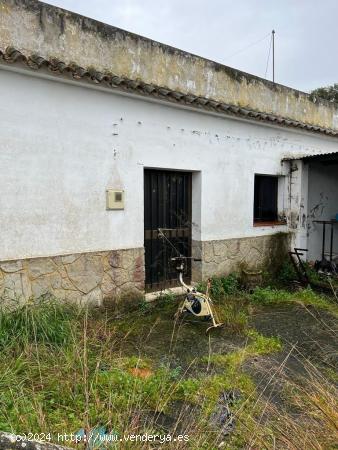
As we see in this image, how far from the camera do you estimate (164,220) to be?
6.52 m

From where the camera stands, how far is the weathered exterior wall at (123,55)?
4.89m

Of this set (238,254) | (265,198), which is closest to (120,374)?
(238,254)

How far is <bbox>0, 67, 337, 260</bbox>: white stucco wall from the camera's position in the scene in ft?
14.8

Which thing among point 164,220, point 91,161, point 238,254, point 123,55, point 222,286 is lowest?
point 222,286

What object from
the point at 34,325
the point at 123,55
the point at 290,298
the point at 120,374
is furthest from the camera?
the point at 290,298

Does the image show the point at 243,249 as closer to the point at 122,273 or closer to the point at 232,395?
the point at 122,273

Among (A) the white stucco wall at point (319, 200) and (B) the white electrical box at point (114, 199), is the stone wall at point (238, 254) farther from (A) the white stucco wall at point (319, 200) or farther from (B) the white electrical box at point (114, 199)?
(B) the white electrical box at point (114, 199)

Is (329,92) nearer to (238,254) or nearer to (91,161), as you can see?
(238,254)

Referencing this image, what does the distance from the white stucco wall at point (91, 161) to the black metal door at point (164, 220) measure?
26cm

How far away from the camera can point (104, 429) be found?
2420 mm

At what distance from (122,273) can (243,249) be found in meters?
3.13

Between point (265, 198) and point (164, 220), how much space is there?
129 inches

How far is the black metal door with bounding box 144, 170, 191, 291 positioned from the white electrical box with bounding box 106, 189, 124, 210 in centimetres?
72

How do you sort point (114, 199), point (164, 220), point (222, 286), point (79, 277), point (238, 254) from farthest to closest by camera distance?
point (238, 254) < point (222, 286) < point (164, 220) < point (114, 199) < point (79, 277)
